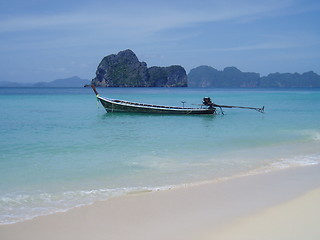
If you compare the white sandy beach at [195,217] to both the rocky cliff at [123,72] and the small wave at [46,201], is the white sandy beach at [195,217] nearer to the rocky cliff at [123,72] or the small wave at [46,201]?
the small wave at [46,201]

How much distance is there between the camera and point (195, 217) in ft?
15.6

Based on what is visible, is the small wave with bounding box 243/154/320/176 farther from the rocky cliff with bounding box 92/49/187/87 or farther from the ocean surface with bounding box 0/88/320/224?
the rocky cliff with bounding box 92/49/187/87

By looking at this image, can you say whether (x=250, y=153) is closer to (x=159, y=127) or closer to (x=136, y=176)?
(x=136, y=176)

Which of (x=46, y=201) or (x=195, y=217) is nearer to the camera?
(x=195, y=217)

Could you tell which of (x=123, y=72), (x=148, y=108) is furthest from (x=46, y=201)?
(x=123, y=72)

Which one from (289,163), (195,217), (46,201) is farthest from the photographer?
(289,163)

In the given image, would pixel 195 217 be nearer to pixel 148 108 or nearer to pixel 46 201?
pixel 46 201

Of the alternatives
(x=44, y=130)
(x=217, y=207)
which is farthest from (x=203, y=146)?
(x=44, y=130)

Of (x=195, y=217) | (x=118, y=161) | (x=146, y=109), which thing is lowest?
(x=118, y=161)

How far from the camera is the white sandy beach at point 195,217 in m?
4.18

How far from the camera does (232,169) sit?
7.89 meters

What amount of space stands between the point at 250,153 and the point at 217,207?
5.36 metres

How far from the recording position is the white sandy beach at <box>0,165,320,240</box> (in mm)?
4176

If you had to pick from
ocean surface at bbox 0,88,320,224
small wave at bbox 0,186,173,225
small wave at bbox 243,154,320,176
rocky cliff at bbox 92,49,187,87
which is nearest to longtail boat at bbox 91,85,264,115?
ocean surface at bbox 0,88,320,224
